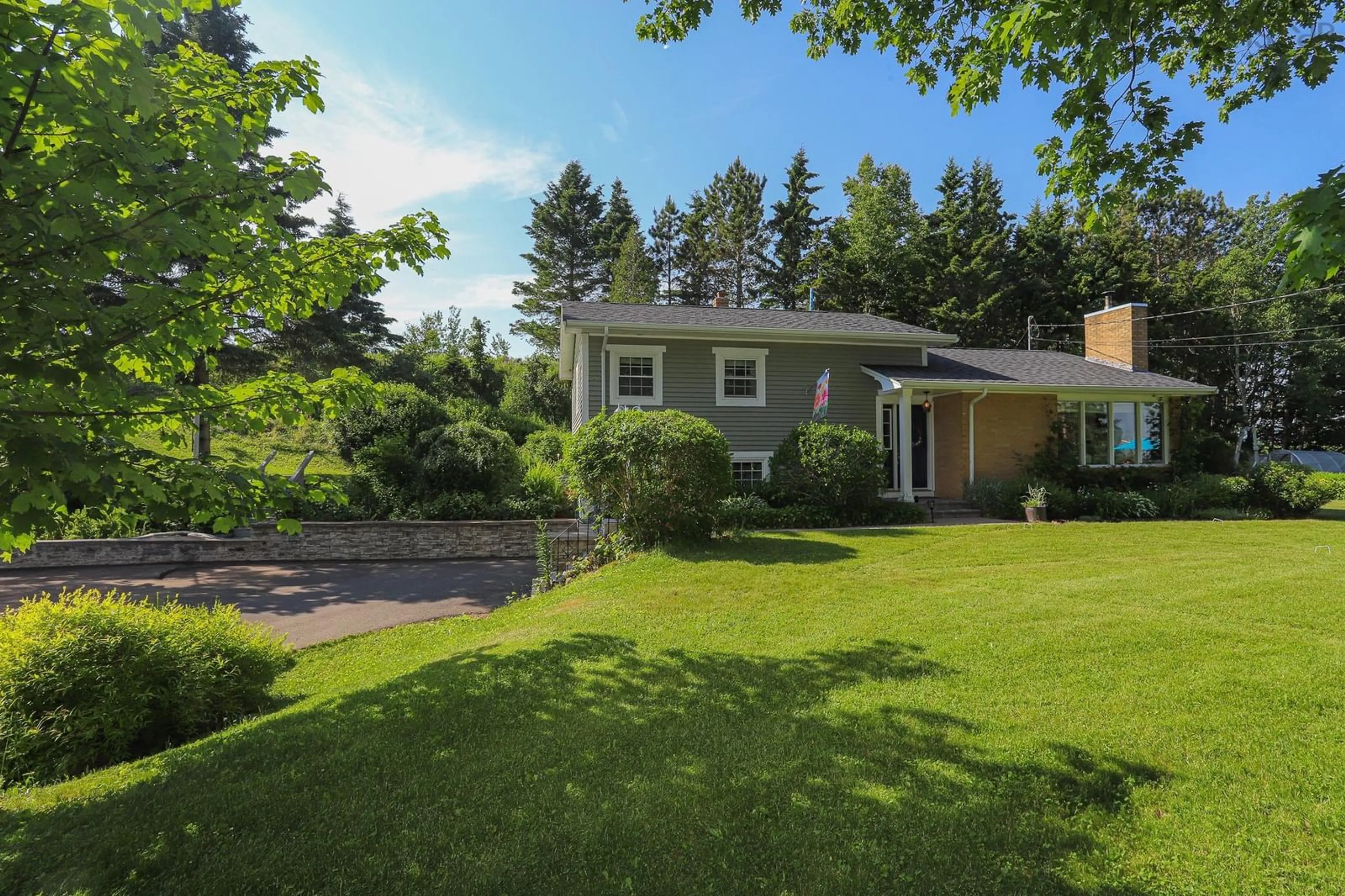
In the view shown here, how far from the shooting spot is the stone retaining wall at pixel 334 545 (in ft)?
38.9

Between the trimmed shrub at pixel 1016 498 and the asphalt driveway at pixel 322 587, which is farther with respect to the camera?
the trimmed shrub at pixel 1016 498

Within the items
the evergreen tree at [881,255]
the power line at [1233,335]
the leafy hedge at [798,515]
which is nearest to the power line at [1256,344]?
the power line at [1233,335]

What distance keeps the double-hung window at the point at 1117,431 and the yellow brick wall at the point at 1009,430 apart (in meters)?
0.48

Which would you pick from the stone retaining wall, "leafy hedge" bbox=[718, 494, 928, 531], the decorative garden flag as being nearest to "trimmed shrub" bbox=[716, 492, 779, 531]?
"leafy hedge" bbox=[718, 494, 928, 531]

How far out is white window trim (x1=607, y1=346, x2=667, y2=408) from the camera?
14906mm

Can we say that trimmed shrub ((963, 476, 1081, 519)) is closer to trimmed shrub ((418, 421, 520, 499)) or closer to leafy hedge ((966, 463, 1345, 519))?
leafy hedge ((966, 463, 1345, 519))

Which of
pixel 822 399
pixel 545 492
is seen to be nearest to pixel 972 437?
pixel 822 399

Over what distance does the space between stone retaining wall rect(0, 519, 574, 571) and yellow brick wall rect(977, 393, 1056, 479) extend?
11.0 meters

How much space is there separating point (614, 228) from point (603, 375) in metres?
30.7

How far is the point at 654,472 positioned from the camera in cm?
945

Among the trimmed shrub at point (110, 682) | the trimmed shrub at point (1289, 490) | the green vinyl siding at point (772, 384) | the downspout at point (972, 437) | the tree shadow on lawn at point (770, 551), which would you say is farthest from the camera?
the green vinyl siding at point (772, 384)

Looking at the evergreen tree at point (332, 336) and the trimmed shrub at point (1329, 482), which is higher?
the evergreen tree at point (332, 336)

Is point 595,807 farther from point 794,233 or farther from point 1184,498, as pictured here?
point 794,233

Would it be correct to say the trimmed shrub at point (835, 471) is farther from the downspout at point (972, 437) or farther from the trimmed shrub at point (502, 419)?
the trimmed shrub at point (502, 419)
